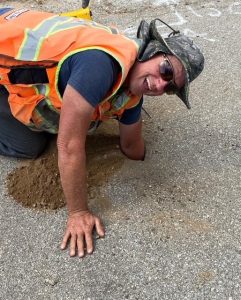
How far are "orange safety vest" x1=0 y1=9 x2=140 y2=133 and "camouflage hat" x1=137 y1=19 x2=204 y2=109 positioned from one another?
0.06 m

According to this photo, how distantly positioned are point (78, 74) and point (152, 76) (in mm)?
384

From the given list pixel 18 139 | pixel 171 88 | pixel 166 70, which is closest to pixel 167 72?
pixel 166 70

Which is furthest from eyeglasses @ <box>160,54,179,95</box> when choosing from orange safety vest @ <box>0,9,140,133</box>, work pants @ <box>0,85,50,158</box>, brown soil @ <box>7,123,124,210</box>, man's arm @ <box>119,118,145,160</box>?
work pants @ <box>0,85,50,158</box>

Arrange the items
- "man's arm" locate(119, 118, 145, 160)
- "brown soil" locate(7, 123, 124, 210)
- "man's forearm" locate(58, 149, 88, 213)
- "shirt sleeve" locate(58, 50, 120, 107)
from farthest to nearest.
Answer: "man's arm" locate(119, 118, 145, 160) < "brown soil" locate(7, 123, 124, 210) < "man's forearm" locate(58, 149, 88, 213) < "shirt sleeve" locate(58, 50, 120, 107)

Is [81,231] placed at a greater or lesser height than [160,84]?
lesser

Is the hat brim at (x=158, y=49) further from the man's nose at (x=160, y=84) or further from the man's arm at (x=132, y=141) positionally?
the man's arm at (x=132, y=141)

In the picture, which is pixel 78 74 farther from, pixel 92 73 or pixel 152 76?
pixel 152 76

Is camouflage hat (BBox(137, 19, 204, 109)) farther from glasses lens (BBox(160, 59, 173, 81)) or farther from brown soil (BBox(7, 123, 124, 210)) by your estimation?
brown soil (BBox(7, 123, 124, 210))

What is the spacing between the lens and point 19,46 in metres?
2.32

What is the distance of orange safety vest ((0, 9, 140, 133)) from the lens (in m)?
2.20

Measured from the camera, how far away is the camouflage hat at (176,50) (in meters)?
2.24

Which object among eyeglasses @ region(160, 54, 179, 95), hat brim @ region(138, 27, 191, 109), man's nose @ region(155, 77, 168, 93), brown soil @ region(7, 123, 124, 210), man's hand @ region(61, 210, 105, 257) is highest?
hat brim @ region(138, 27, 191, 109)

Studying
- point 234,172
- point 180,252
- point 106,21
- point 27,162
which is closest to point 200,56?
point 234,172

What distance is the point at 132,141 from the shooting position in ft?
9.05
